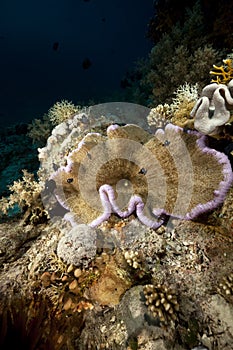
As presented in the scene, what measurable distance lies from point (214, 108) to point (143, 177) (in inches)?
48.0

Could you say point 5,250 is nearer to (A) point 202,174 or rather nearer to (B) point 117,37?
(A) point 202,174

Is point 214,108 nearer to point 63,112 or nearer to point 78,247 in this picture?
point 78,247

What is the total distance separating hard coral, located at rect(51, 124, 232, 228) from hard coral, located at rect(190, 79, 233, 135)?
210mm

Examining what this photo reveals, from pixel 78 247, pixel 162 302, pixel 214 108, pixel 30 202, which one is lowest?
pixel 162 302

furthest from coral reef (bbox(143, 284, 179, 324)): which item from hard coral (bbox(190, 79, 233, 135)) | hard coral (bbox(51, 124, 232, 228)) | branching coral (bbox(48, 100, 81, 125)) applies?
branching coral (bbox(48, 100, 81, 125))

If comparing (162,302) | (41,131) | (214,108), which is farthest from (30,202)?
(41,131)

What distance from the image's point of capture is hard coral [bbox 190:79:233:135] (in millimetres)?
2447

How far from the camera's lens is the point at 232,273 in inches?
90.0

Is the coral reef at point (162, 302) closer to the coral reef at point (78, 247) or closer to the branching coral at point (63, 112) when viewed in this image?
the coral reef at point (78, 247)

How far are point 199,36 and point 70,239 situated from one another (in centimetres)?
682

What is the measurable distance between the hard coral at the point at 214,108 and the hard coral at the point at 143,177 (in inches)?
8.3

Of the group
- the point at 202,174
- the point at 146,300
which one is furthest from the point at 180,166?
the point at 146,300

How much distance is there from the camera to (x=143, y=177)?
9.63 ft

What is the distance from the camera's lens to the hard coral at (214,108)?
8.03ft
